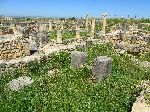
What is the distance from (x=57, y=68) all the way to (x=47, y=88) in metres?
2.66

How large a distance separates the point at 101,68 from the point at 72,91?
1903 millimetres

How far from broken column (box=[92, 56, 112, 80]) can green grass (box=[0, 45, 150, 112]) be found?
230 millimetres

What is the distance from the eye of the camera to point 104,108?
28.1 ft

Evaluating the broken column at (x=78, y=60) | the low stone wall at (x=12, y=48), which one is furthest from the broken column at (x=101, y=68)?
the low stone wall at (x=12, y=48)

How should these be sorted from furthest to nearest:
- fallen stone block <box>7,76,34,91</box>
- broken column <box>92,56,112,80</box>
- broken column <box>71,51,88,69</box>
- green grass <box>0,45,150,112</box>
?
broken column <box>71,51,88,69</box> < broken column <box>92,56,112,80</box> < fallen stone block <box>7,76,34,91</box> < green grass <box>0,45,150,112</box>

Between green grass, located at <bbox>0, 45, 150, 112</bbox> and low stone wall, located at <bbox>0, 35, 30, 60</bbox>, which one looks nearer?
green grass, located at <bbox>0, 45, 150, 112</bbox>

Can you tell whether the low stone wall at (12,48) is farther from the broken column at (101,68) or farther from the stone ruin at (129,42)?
the stone ruin at (129,42)

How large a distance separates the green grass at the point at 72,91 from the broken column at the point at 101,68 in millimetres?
230

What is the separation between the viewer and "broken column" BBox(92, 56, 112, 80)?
36.4 feet

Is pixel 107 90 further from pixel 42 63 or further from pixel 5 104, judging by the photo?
pixel 42 63

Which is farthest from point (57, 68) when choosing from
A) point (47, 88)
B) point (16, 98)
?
point (16, 98)

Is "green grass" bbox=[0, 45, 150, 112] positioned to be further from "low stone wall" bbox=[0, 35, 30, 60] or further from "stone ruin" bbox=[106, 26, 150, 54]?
"stone ruin" bbox=[106, 26, 150, 54]

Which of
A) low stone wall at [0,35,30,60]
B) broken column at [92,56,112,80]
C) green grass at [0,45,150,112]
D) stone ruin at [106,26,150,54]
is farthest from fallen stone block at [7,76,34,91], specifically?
stone ruin at [106,26,150,54]

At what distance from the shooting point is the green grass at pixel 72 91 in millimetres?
8758
